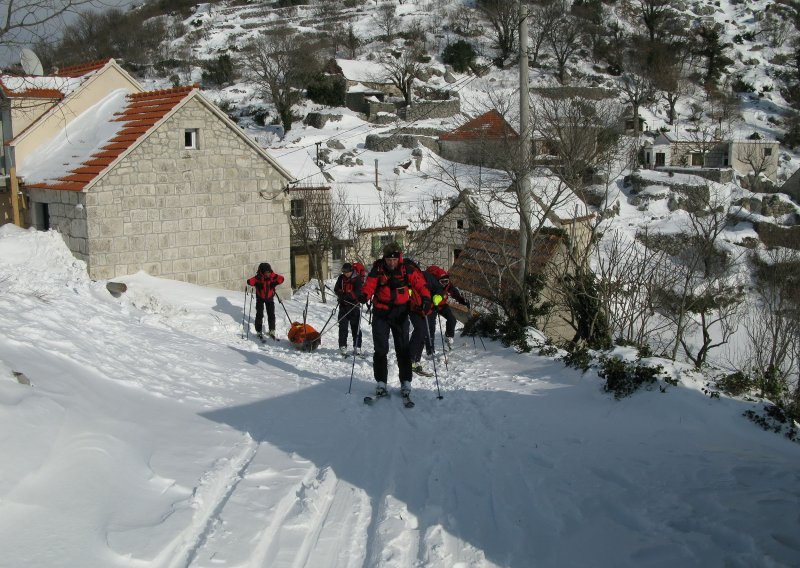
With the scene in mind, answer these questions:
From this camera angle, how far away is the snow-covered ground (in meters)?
4.14

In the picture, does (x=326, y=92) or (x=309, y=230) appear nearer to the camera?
(x=309, y=230)

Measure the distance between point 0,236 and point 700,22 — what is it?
79.9 metres

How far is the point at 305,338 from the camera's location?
1261 cm

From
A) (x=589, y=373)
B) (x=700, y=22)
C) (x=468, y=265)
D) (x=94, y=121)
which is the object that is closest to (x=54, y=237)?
(x=94, y=121)

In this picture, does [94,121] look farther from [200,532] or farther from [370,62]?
[370,62]

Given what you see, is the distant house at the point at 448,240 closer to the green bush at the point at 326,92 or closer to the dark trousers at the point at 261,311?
the dark trousers at the point at 261,311

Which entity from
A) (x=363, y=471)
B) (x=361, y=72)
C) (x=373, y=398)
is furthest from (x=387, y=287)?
(x=361, y=72)

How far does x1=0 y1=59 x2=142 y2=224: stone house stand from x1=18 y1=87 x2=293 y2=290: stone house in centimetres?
20

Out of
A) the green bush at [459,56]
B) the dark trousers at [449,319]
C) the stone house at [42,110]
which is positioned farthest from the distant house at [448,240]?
the green bush at [459,56]

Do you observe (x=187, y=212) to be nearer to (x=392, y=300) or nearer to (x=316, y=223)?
(x=316, y=223)

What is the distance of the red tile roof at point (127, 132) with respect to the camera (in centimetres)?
1590

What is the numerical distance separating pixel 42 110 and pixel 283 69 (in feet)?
139

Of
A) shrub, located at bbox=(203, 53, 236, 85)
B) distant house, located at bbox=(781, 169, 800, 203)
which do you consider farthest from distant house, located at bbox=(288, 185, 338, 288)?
shrub, located at bbox=(203, 53, 236, 85)

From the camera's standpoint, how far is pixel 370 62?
65062 millimetres
